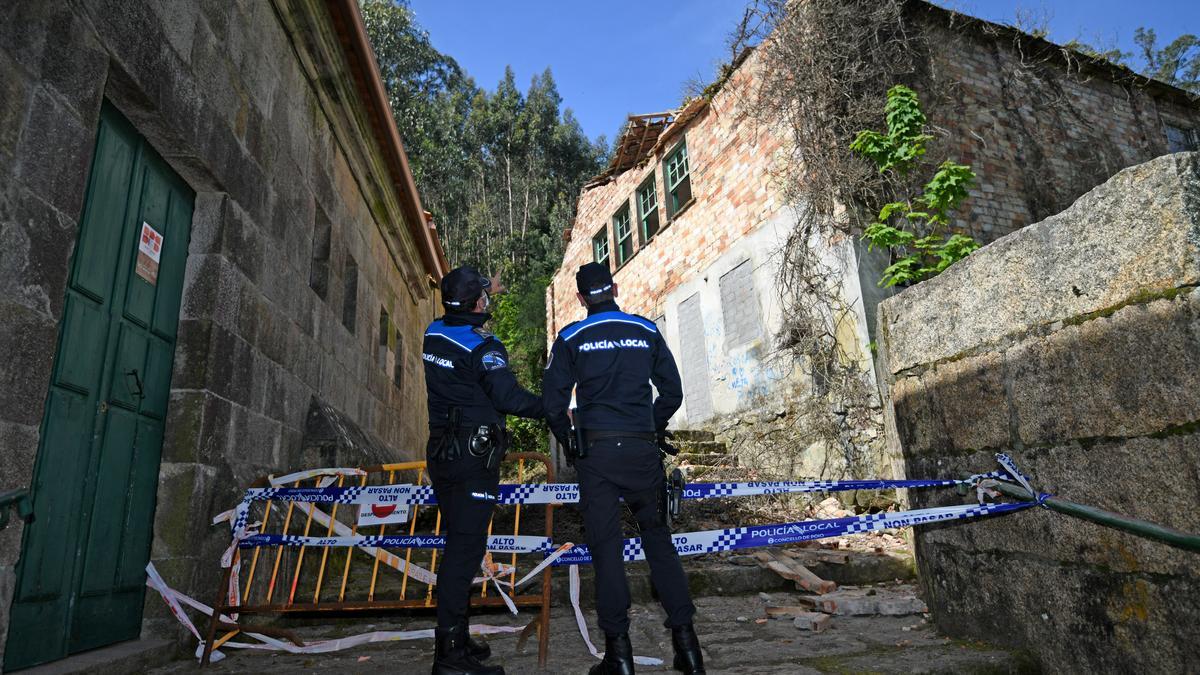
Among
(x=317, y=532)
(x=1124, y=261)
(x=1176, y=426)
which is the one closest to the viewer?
(x=1176, y=426)

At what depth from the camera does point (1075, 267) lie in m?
2.80

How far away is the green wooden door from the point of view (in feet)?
9.55

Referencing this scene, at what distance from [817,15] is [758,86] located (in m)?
1.31

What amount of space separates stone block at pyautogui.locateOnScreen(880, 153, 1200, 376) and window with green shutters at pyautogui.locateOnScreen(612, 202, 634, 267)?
39.7 ft

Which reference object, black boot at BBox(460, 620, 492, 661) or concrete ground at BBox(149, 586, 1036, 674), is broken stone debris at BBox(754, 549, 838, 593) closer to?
concrete ground at BBox(149, 586, 1036, 674)

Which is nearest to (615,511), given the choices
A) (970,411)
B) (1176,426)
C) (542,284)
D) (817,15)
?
(970,411)

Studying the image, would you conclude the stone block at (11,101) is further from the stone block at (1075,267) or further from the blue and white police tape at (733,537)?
the stone block at (1075,267)

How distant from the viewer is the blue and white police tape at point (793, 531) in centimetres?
332

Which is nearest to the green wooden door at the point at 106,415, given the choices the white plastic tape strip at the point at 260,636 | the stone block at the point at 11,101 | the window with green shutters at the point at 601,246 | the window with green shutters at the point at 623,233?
the white plastic tape strip at the point at 260,636

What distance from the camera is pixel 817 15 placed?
1006 cm

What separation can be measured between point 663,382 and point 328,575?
3.17 meters

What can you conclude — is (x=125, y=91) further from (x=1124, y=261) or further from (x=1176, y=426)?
(x=1176, y=426)

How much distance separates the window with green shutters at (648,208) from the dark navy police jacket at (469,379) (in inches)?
433

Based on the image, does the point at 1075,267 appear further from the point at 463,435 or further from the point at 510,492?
the point at 510,492
